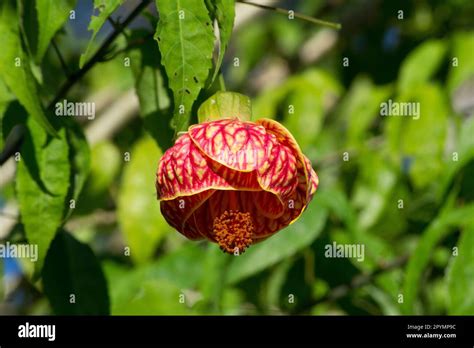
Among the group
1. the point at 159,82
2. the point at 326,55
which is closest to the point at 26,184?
the point at 159,82

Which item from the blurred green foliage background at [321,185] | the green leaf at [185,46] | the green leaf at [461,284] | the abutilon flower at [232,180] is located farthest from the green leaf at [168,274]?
the green leaf at [185,46]

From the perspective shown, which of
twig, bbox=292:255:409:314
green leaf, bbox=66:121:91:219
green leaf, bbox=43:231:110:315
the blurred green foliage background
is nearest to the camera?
green leaf, bbox=66:121:91:219

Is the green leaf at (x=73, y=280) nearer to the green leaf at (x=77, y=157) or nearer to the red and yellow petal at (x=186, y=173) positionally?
the green leaf at (x=77, y=157)

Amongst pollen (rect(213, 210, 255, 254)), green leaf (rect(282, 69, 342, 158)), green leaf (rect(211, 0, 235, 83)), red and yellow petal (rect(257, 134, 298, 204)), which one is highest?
green leaf (rect(282, 69, 342, 158))

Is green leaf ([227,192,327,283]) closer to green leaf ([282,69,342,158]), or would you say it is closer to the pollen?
green leaf ([282,69,342,158])

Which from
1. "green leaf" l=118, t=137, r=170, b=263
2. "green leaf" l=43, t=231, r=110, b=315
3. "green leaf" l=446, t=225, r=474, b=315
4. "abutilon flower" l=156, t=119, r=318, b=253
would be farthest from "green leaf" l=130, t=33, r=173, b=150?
"green leaf" l=118, t=137, r=170, b=263

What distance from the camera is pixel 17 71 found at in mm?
908

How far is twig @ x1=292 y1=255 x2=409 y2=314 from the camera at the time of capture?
1591mm

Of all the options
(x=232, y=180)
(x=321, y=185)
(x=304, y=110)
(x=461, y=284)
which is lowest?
(x=461, y=284)

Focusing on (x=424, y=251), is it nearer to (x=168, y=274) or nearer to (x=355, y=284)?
(x=355, y=284)

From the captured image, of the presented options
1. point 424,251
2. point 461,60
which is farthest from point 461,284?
point 461,60

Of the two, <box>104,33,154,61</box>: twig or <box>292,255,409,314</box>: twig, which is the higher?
<box>104,33,154,61</box>: twig

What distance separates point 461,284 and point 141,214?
72 centimetres

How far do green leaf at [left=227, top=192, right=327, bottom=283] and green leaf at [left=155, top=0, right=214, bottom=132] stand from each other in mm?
685
